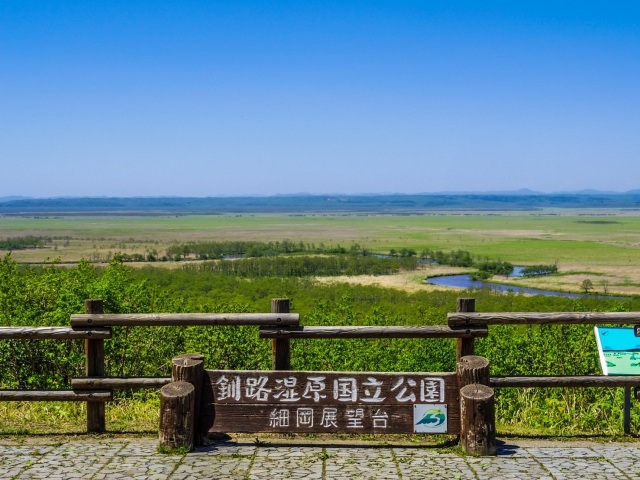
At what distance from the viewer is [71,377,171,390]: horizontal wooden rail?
23.2 ft

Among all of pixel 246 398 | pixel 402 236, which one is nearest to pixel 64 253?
pixel 402 236

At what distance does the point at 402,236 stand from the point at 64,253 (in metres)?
58.8

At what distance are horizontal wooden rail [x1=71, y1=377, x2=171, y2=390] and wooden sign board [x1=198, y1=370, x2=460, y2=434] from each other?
25.9 inches

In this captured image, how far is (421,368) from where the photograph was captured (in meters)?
22.0

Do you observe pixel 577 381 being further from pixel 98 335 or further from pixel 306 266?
pixel 306 266

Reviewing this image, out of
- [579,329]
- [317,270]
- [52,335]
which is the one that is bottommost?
[317,270]

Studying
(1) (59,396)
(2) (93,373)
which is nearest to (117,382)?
Answer: (2) (93,373)

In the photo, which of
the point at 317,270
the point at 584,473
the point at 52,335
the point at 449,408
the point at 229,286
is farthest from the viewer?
the point at 317,270

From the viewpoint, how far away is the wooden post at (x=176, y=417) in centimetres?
639

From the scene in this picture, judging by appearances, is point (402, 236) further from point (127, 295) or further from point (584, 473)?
point (584, 473)

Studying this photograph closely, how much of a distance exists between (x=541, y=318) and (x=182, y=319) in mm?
3767

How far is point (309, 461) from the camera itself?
622 centimetres

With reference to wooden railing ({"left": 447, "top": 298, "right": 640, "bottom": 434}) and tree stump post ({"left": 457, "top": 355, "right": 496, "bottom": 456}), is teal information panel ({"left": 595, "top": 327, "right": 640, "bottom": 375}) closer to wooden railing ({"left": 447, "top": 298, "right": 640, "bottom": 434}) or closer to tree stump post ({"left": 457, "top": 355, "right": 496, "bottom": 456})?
wooden railing ({"left": 447, "top": 298, "right": 640, "bottom": 434})

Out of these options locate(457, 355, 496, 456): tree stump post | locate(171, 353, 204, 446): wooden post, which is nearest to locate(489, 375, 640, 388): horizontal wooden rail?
locate(457, 355, 496, 456): tree stump post
